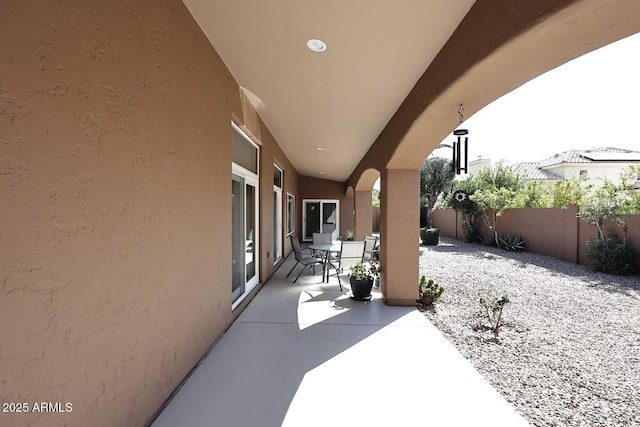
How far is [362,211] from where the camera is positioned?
32.6ft

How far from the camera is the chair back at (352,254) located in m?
5.48

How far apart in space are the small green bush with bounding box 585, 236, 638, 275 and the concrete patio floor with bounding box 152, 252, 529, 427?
6.82 meters

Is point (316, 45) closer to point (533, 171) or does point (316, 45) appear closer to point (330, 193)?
point (330, 193)

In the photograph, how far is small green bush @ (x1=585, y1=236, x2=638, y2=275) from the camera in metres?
7.04

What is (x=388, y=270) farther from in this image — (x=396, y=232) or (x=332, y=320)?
(x=332, y=320)

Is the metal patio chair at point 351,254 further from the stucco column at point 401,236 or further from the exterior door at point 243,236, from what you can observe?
the exterior door at point 243,236

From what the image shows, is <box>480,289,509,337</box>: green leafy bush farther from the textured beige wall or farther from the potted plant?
the textured beige wall

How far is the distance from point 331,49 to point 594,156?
26.6 m

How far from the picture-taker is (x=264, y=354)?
286 centimetres

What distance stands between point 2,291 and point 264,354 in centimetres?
224

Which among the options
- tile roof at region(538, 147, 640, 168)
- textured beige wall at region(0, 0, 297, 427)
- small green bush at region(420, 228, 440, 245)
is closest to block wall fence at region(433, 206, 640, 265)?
small green bush at region(420, 228, 440, 245)

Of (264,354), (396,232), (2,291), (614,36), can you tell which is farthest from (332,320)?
(614,36)

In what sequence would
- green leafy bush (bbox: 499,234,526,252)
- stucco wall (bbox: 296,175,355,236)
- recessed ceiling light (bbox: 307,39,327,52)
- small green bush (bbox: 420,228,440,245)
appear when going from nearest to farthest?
1. recessed ceiling light (bbox: 307,39,327,52)
2. green leafy bush (bbox: 499,234,526,252)
3. stucco wall (bbox: 296,175,355,236)
4. small green bush (bbox: 420,228,440,245)

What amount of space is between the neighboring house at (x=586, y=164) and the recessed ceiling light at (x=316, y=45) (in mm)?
20394
